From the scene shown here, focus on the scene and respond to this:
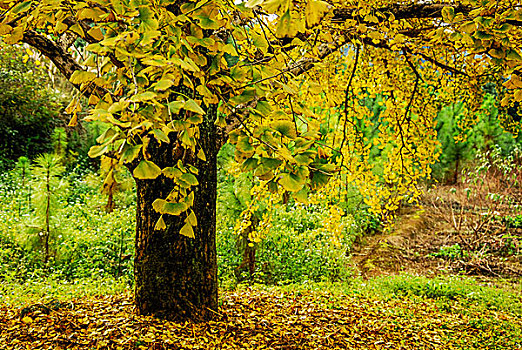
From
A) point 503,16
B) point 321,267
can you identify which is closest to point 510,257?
point 321,267

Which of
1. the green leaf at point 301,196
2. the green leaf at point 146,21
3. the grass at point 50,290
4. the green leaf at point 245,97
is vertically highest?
the green leaf at point 146,21

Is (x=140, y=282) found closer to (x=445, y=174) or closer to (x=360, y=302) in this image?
(x=360, y=302)

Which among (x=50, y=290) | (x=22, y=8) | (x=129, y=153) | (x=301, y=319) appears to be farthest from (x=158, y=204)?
(x=50, y=290)

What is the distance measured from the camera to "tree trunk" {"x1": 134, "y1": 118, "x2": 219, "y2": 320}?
2.48 metres

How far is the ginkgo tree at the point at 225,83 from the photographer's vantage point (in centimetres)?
95

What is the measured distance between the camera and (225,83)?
123 centimetres

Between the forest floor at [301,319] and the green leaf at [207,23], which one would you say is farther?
the forest floor at [301,319]

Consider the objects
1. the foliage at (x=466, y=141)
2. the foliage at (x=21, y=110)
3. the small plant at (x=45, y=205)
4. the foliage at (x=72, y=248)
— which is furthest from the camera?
the foliage at (x=466, y=141)

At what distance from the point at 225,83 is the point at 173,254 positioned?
5.01 ft

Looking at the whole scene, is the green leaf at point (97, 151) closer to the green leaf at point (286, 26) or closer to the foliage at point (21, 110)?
the green leaf at point (286, 26)

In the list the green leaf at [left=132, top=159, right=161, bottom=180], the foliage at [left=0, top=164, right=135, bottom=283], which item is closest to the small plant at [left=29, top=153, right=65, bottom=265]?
the foliage at [left=0, top=164, right=135, bottom=283]

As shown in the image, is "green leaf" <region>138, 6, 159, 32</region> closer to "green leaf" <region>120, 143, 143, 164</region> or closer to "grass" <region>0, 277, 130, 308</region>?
"green leaf" <region>120, 143, 143, 164</region>

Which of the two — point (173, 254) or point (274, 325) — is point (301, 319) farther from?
point (173, 254)

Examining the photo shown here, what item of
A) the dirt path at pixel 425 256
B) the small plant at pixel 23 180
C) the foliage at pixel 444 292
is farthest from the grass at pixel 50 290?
the dirt path at pixel 425 256
